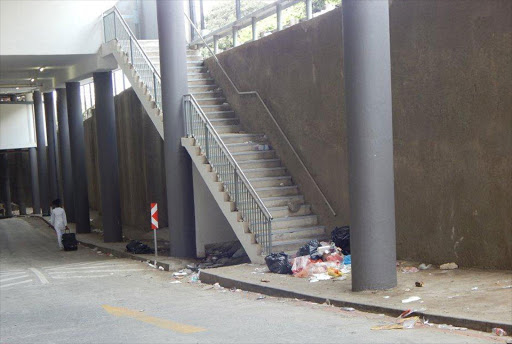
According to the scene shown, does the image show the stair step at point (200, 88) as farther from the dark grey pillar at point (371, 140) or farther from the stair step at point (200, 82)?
the dark grey pillar at point (371, 140)

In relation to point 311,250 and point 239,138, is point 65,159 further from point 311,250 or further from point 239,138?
point 311,250

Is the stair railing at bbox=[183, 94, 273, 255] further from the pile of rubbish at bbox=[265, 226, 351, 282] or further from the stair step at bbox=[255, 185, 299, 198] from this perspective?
the pile of rubbish at bbox=[265, 226, 351, 282]

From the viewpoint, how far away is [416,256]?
13.0 meters

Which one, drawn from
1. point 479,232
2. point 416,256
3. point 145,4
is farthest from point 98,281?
point 145,4

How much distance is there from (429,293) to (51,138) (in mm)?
31433

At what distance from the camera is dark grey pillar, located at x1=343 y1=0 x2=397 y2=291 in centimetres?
1038

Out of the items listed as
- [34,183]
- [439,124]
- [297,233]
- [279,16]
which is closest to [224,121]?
[279,16]

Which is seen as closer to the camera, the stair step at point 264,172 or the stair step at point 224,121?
the stair step at point 264,172

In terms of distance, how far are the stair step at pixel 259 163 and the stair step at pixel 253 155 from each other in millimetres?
181

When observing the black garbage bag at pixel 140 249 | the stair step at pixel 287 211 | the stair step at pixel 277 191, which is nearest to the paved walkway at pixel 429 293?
the stair step at pixel 287 211

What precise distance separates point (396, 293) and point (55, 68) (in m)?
22.5

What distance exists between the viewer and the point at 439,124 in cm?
1234

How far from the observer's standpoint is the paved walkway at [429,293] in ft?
27.0

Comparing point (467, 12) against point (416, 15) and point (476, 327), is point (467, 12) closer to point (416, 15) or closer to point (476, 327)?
point (416, 15)
